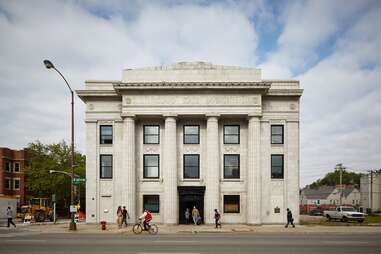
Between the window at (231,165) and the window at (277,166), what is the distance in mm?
3414

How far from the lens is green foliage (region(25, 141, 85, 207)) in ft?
212

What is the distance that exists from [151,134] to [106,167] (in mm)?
5417

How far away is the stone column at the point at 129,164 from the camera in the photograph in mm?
38625

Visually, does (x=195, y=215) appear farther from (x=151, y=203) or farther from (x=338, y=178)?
(x=338, y=178)

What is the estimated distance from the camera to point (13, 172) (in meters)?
71.8

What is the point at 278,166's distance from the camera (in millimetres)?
39719

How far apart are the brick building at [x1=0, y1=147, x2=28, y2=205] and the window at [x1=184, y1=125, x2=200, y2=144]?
139 feet

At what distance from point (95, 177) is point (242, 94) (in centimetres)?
1614

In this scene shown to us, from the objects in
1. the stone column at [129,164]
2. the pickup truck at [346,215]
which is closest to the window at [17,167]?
the stone column at [129,164]

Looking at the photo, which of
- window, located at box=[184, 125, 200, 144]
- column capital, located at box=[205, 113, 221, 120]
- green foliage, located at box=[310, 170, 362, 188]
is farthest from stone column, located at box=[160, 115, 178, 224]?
green foliage, located at box=[310, 170, 362, 188]

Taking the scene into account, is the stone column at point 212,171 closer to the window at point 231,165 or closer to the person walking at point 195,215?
the window at point 231,165

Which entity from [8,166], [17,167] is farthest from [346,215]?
[17,167]

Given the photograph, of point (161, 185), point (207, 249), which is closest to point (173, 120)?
point (161, 185)

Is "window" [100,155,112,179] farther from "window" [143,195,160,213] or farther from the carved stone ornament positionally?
the carved stone ornament
